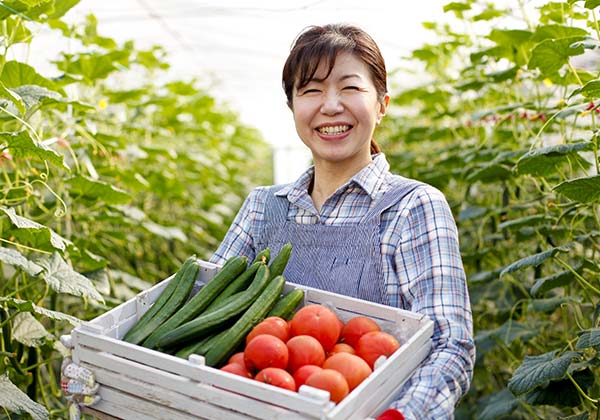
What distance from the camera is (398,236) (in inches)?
74.9

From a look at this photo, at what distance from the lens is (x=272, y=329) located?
157 cm

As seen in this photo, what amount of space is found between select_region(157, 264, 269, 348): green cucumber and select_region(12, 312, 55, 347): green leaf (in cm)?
92

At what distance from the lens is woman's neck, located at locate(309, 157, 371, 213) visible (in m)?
2.15

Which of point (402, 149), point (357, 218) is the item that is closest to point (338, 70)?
point (357, 218)

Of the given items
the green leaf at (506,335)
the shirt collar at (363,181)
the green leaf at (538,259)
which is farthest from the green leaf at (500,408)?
the shirt collar at (363,181)

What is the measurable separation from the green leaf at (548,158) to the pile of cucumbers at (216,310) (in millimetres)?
956

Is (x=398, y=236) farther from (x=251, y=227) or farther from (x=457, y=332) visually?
(x=251, y=227)

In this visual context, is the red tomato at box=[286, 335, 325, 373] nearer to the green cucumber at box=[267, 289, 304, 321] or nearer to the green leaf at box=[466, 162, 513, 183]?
the green cucumber at box=[267, 289, 304, 321]

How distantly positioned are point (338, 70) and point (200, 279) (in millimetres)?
707

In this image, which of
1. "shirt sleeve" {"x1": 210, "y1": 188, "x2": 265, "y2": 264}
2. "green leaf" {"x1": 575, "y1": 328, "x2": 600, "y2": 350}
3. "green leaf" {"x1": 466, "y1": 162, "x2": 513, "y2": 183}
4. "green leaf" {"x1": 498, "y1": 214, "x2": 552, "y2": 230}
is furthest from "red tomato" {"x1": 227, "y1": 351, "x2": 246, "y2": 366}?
"green leaf" {"x1": 466, "y1": 162, "x2": 513, "y2": 183}

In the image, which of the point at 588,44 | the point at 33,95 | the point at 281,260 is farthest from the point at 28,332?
the point at 588,44

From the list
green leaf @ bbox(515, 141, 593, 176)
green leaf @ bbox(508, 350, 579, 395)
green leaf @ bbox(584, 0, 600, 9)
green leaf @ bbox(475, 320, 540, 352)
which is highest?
green leaf @ bbox(584, 0, 600, 9)

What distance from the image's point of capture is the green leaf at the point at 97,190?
2.75 metres

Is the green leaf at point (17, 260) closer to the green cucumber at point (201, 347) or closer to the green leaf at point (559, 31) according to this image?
the green cucumber at point (201, 347)
